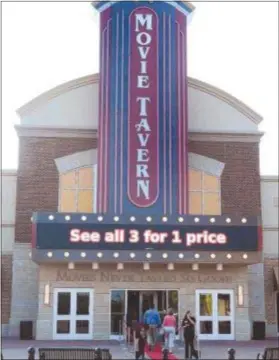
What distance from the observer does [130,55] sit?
25484 mm

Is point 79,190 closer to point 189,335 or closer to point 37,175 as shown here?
point 37,175

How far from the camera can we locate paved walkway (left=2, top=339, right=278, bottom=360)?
1861cm

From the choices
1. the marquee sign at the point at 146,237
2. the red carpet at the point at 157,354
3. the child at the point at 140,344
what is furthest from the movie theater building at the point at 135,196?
the child at the point at 140,344

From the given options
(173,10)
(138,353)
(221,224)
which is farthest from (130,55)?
(138,353)

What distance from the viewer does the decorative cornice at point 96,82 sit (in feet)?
84.1

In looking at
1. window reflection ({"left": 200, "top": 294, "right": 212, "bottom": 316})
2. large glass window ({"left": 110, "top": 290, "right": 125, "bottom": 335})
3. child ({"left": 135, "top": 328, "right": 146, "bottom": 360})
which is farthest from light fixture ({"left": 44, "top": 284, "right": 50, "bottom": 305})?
child ({"left": 135, "top": 328, "right": 146, "bottom": 360})

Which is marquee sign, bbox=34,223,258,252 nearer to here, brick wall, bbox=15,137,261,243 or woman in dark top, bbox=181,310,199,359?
brick wall, bbox=15,137,261,243

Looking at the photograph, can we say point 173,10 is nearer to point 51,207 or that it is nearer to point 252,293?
point 51,207

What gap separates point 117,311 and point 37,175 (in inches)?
259

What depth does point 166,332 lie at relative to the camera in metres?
19.5

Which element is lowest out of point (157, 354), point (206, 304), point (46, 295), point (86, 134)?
point (157, 354)

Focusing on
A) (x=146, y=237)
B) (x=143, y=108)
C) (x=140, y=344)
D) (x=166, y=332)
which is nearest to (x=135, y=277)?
(x=146, y=237)

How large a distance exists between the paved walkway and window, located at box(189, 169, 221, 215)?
18.4ft

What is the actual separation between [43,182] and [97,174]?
2.43 m
